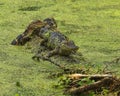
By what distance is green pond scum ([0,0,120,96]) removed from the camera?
126 inches

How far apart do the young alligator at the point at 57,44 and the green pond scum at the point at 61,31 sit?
0.08 meters

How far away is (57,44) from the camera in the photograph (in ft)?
12.7

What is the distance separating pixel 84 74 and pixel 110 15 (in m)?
2.67

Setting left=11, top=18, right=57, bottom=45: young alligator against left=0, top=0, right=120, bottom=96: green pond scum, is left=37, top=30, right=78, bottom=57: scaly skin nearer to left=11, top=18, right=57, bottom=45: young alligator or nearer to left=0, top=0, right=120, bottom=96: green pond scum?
left=0, top=0, right=120, bottom=96: green pond scum

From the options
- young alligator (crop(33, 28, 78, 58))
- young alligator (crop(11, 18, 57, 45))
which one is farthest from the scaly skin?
young alligator (crop(11, 18, 57, 45))

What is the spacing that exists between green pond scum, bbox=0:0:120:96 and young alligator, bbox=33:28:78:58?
0.08 m

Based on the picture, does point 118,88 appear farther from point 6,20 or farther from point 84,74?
point 6,20

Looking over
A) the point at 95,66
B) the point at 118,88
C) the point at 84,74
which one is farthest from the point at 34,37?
the point at 118,88

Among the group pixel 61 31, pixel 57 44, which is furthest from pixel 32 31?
pixel 57 44

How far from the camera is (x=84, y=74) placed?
3.15 meters

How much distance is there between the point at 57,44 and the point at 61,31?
1.08 metres

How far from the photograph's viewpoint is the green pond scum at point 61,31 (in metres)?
3.20

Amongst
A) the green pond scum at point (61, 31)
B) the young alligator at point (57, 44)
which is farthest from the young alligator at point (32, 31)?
the young alligator at point (57, 44)

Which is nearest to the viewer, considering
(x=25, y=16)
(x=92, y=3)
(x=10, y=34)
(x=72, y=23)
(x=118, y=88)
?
(x=118, y=88)
